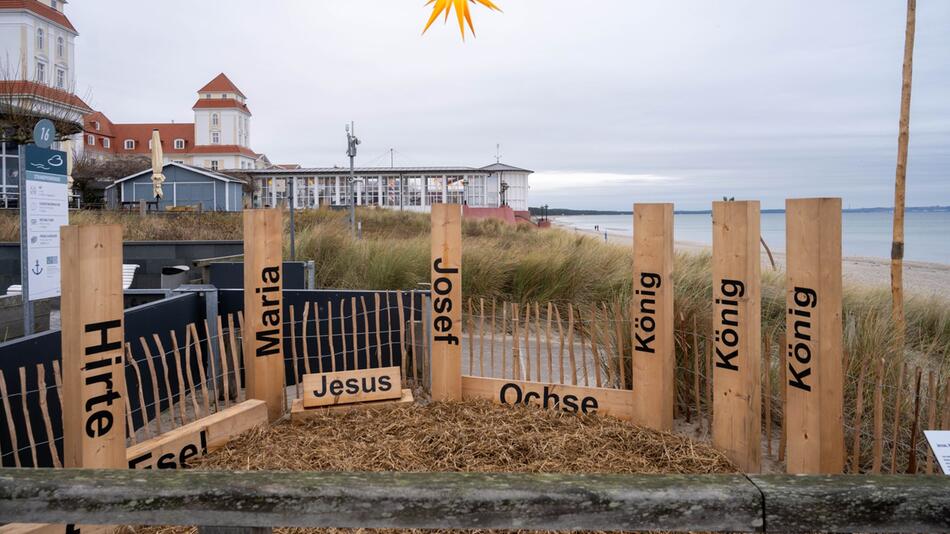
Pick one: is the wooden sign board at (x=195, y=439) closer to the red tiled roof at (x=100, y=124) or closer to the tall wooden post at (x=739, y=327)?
the tall wooden post at (x=739, y=327)

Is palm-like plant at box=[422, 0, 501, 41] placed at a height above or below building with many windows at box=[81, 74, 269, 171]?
below

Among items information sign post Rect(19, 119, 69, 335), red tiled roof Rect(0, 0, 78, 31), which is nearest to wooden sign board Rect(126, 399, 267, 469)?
information sign post Rect(19, 119, 69, 335)

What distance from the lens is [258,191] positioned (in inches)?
2149

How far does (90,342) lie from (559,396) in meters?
3.45

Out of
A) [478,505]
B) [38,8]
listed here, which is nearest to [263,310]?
[478,505]

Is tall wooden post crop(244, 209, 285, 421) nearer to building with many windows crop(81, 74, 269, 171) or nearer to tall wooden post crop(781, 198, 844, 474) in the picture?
tall wooden post crop(781, 198, 844, 474)

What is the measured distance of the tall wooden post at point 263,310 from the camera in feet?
18.9

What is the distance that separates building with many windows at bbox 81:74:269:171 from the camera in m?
71.9

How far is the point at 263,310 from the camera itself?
5840 mm

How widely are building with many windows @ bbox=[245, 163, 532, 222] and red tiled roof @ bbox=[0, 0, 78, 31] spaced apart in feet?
57.0

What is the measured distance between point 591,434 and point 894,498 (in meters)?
3.51

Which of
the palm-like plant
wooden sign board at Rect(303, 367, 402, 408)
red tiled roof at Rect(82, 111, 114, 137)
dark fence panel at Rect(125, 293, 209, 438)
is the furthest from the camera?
red tiled roof at Rect(82, 111, 114, 137)

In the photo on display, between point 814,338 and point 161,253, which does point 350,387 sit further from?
point 161,253

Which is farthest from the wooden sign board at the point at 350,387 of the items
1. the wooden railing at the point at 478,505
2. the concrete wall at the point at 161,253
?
the concrete wall at the point at 161,253
